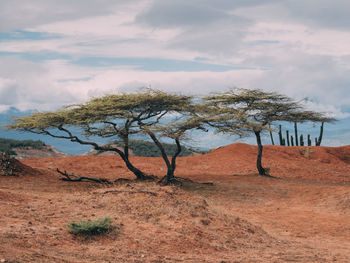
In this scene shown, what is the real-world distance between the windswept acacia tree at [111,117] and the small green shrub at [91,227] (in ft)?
33.8

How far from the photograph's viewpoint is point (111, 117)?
19.6 metres

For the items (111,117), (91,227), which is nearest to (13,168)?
(111,117)

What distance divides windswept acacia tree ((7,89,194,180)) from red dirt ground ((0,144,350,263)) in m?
2.63

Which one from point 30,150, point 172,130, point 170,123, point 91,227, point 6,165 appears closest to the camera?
point 91,227

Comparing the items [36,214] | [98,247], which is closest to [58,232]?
[98,247]

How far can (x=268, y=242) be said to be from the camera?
408 inches

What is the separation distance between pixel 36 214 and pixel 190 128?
1119 centimetres

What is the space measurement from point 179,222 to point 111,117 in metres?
10.5

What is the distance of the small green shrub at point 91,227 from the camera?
8695 mm

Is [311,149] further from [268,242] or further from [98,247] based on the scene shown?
[98,247]

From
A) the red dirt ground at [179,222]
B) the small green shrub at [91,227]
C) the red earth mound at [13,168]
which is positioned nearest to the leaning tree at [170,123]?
the red dirt ground at [179,222]

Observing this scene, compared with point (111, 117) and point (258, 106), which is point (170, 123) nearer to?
point (111, 117)

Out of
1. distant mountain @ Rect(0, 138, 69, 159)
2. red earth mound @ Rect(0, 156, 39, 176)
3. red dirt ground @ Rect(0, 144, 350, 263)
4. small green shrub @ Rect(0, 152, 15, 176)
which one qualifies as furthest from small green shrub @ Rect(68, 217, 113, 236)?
distant mountain @ Rect(0, 138, 69, 159)

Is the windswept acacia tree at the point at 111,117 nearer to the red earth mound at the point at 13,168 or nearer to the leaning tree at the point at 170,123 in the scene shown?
the leaning tree at the point at 170,123
